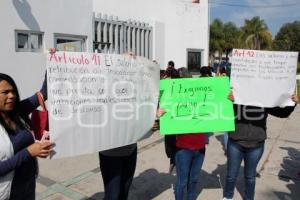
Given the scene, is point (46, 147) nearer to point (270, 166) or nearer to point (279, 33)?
point (270, 166)

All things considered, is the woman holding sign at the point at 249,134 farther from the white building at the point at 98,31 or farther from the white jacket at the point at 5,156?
the white building at the point at 98,31

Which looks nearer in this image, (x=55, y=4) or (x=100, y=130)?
(x=100, y=130)

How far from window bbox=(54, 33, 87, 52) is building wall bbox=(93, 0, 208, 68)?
3041 mm

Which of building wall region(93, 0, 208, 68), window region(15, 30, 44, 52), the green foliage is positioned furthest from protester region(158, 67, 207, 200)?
the green foliage

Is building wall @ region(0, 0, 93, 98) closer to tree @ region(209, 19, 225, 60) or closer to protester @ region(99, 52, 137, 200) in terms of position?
protester @ region(99, 52, 137, 200)

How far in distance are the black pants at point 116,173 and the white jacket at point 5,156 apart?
1.07 metres

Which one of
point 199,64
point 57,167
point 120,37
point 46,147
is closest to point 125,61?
point 46,147

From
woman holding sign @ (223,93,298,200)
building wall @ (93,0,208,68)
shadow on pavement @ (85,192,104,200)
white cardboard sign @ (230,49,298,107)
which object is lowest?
shadow on pavement @ (85,192,104,200)

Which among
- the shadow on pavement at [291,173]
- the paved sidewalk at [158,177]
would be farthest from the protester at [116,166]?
the shadow on pavement at [291,173]

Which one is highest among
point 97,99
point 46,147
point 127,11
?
point 127,11

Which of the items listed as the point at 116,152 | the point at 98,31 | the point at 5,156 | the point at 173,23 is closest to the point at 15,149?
the point at 5,156

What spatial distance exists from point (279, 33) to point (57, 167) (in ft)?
200

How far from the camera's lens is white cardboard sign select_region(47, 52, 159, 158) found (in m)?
2.63

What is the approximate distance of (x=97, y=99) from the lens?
114 inches
